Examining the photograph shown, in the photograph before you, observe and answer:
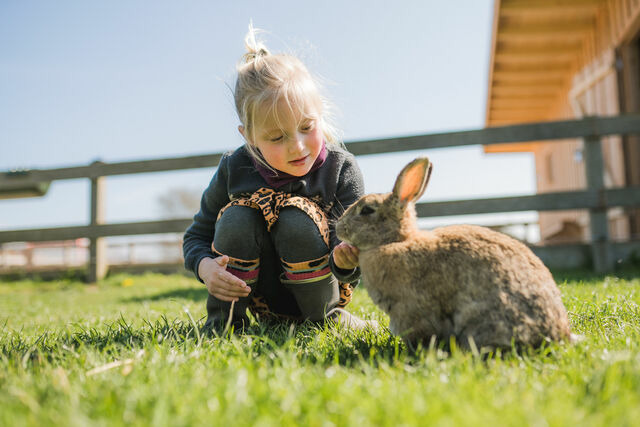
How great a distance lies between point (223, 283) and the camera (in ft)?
7.58

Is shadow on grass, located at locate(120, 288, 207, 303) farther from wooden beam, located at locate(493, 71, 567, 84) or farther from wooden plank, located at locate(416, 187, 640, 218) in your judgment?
wooden beam, located at locate(493, 71, 567, 84)

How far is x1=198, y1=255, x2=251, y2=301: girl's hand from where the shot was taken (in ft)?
7.52

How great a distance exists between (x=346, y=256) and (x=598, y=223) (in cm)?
422

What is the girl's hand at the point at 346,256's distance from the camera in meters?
2.12

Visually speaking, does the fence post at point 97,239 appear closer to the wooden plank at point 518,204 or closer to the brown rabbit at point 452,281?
the wooden plank at point 518,204

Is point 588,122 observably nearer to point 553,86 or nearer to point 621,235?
point 621,235

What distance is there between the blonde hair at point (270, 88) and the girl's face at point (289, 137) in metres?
0.03

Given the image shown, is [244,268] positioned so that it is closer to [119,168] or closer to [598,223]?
[598,223]

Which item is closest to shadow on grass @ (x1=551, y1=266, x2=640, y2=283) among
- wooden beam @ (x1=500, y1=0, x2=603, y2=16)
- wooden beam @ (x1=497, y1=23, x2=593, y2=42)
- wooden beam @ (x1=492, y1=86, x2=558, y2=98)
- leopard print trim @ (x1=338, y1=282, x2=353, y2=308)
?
Result: leopard print trim @ (x1=338, y1=282, x2=353, y2=308)

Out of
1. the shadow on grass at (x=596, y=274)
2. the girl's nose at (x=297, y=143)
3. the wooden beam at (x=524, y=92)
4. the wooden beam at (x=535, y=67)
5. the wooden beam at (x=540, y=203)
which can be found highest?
the wooden beam at (x=535, y=67)

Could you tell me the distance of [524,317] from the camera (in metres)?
1.68

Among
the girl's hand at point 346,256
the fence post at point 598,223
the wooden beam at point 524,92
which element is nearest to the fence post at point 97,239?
the girl's hand at point 346,256

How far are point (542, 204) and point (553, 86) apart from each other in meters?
8.58

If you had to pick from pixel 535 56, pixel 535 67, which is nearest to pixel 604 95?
pixel 535 56
